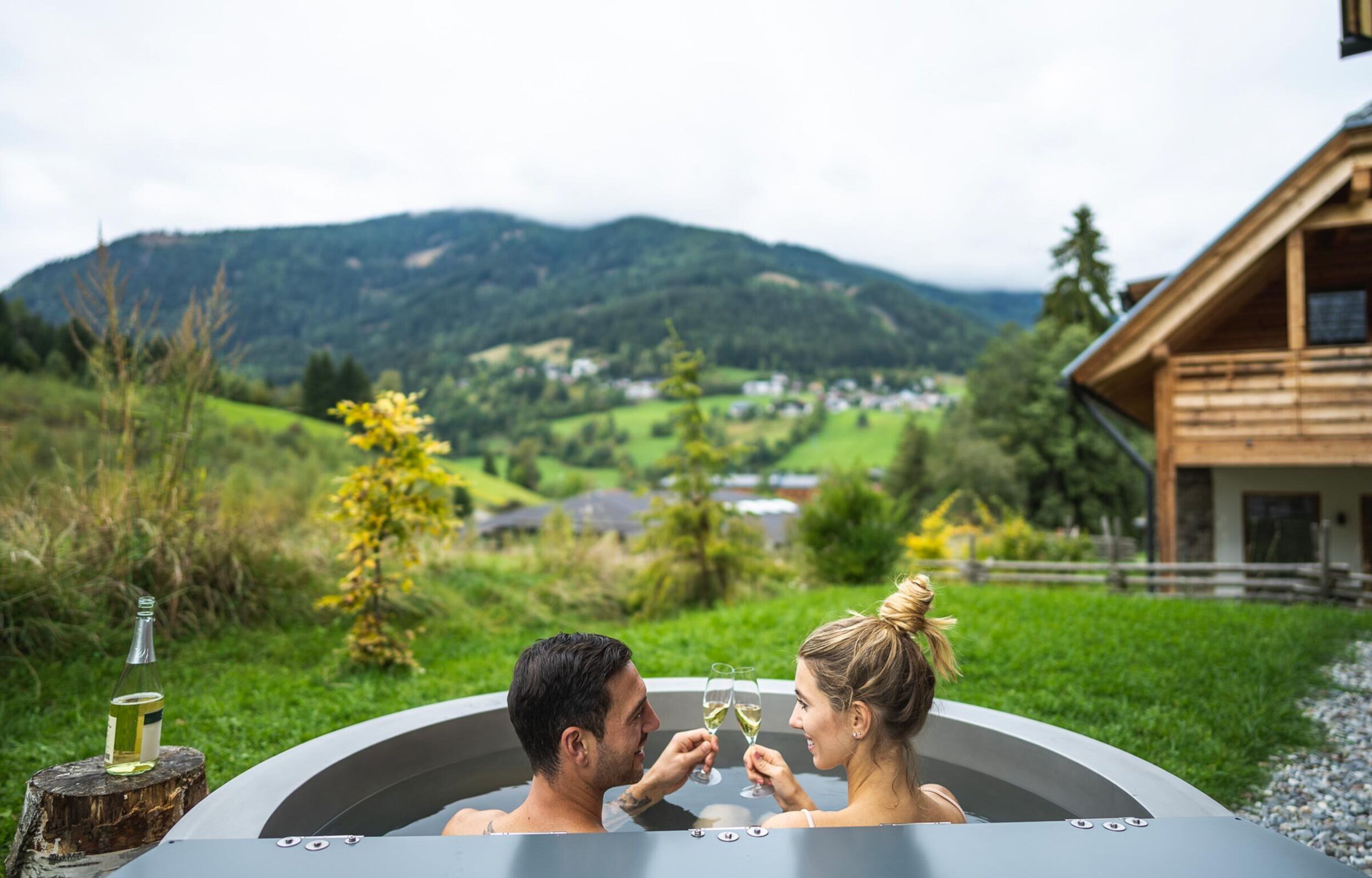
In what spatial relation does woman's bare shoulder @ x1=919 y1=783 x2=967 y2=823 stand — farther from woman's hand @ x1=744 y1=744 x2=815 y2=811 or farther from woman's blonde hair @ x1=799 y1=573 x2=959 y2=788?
woman's hand @ x1=744 y1=744 x2=815 y2=811

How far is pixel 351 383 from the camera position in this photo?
1725cm

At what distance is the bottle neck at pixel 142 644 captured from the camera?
6.07 ft

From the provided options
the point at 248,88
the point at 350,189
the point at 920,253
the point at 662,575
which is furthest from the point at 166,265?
the point at 920,253

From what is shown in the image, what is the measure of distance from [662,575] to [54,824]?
7.60 metres

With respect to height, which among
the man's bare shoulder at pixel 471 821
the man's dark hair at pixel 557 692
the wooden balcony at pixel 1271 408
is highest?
the wooden balcony at pixel 1271 408

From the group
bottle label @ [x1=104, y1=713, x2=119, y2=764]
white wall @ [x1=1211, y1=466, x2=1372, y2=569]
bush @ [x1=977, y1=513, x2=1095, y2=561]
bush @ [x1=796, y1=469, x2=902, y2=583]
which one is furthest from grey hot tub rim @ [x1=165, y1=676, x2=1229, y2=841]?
bush @ [x1=977, y1=513, x2=1095, y2=561]

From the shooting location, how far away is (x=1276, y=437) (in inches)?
342

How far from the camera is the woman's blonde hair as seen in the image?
1695 mm

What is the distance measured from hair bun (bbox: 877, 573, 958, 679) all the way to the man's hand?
26.3 inches

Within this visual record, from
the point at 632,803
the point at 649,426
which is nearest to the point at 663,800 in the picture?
the point at 632,803

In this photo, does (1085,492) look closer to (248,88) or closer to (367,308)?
(248,88)

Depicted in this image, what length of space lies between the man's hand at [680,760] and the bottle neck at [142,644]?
1275 millimetres

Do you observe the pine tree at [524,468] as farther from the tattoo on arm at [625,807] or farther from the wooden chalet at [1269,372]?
the tattoo on arm at [625,807]

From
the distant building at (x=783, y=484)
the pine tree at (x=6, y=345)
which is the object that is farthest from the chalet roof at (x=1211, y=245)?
the distant building at (x=783, y=484)
